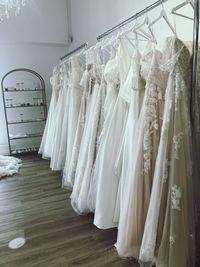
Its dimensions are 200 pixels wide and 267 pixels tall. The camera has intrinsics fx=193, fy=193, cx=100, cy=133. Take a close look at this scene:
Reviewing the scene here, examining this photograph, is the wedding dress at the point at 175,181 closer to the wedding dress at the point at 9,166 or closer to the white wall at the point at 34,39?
the wedding dress at the point at 9,166

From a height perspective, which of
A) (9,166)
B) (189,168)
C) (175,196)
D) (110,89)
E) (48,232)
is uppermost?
(110,89)

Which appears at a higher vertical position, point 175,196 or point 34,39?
point 34,39

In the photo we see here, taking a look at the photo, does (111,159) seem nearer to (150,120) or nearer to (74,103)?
(150,120)

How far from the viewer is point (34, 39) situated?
3.57 metres

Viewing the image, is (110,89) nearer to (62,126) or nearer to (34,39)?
(62,126)

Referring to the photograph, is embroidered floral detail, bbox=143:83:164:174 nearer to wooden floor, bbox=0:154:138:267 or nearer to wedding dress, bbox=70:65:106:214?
wedding dress, bbox=70:65:106:214

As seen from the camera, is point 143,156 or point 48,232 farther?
point 48,232

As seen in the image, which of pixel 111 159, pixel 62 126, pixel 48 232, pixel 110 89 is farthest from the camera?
pixel 62 126

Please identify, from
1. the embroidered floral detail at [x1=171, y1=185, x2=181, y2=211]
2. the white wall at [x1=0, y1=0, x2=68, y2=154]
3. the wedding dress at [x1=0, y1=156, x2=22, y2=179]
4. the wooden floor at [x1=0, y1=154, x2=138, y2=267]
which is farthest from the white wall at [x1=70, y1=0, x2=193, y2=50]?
the wedding dress at [x1=0, y1=156, x2=22, y2=179]

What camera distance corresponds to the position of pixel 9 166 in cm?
308

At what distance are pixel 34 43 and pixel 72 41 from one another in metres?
0.72

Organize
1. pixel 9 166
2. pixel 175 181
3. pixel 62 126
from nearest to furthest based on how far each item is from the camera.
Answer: pixel 175 181, pixel 62 126, pixel 9 166

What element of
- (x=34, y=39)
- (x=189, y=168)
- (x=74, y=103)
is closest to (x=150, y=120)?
(x=189, y=168)

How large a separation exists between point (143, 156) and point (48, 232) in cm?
111
